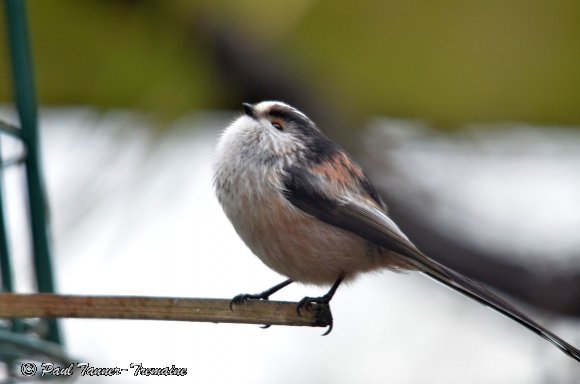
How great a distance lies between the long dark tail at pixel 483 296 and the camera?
7.09 ft

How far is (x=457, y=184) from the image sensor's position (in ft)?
13.2

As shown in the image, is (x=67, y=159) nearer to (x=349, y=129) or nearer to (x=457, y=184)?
(x=349, y=129)

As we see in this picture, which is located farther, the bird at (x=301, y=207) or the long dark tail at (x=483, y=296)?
the bird at (x=301, y=207)

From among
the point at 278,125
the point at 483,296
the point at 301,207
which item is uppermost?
the point at 278,125

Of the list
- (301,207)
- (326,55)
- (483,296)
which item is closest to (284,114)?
(301,207)

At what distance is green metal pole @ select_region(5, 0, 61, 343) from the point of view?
9.29 feet

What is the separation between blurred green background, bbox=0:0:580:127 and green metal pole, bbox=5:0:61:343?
2.51ft

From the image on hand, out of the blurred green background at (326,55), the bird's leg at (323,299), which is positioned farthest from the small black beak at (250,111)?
the blurred green background at (326,55)

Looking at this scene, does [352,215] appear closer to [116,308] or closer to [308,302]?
[308,302]

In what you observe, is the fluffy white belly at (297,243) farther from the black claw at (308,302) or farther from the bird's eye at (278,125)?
the bird's eye at (278,125)

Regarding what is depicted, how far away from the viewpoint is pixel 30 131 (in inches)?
115

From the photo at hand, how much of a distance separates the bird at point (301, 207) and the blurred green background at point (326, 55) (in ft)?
2.90

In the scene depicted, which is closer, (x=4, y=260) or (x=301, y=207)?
(x=301, y=207)

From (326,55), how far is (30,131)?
1667 mm
